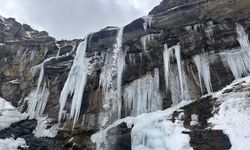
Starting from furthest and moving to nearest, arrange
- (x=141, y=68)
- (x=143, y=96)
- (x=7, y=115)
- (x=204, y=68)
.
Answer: (x=7, y=115) < (x=141, y=68) < (x=143, y=96) < (x=204, y=68)

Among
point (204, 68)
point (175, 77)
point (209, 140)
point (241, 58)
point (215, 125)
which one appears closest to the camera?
point (209, 140)

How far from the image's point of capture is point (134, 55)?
25859 mm

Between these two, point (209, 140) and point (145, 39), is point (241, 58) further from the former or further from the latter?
point (209, 140)

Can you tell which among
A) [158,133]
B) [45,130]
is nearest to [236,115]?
[158,133]

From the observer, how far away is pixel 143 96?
2314 cm

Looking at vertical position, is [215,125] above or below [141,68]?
below

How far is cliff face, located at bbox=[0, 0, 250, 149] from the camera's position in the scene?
75.3 ft

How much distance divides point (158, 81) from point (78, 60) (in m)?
7.57

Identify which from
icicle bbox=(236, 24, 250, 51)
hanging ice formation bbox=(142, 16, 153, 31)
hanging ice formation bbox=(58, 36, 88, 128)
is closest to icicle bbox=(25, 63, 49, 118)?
hanging ice formation bbox=(58, 36, 88, 128)

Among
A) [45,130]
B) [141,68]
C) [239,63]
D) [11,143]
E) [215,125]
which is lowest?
[215,125]

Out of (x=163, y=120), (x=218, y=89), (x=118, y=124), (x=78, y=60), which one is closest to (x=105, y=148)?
(x=118, y=124)

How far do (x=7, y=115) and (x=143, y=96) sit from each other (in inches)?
419

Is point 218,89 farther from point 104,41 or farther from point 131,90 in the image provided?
point 104,41

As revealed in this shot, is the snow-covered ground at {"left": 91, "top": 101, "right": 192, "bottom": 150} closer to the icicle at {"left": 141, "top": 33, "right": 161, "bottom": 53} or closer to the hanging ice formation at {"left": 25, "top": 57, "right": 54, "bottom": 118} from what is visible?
the icicle at {"left": 141, "top": 33, "right": 161, "bottom": 53}
